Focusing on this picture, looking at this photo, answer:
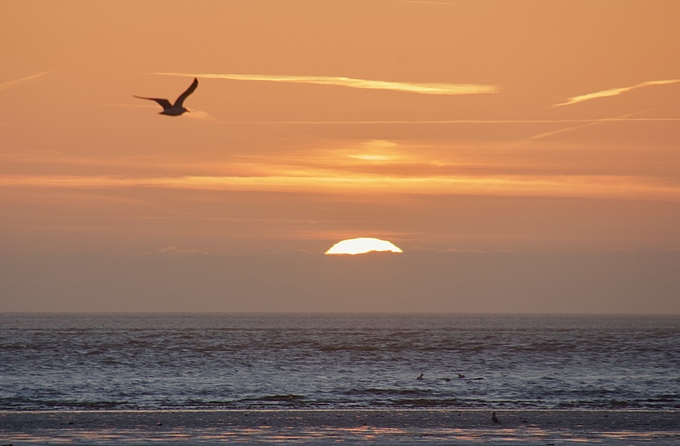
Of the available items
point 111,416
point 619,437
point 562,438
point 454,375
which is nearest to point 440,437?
point 562,438

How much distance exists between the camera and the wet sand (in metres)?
25.8

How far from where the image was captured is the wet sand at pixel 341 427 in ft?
84.5

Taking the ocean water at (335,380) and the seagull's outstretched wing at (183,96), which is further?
the ocean water at (335,380)

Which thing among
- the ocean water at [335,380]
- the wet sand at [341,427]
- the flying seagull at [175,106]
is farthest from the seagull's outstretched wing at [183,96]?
the ocean water at [335,380]

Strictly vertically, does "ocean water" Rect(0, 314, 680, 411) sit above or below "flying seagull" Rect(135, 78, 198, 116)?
below

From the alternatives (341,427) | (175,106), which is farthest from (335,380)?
(175,106)

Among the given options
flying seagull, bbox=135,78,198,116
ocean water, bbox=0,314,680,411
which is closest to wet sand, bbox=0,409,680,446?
ocean water, bbox=0,314,680,411

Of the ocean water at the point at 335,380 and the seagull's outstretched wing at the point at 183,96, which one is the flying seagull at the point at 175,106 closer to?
the seagull's outstretched wing at the point at 183,96

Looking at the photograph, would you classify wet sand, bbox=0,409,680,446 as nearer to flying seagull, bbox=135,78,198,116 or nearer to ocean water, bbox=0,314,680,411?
ocean water, bbox=0,314,680,411

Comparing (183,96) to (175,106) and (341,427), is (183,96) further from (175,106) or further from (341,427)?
(341,427)

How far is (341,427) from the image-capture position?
28.5 meters

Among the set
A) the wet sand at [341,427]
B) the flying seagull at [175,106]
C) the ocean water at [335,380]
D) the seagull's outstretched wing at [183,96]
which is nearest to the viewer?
the wet sand at [341,427]

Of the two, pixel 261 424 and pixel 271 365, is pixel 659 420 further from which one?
pixel 271 365

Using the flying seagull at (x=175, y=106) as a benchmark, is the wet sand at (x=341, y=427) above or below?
below
